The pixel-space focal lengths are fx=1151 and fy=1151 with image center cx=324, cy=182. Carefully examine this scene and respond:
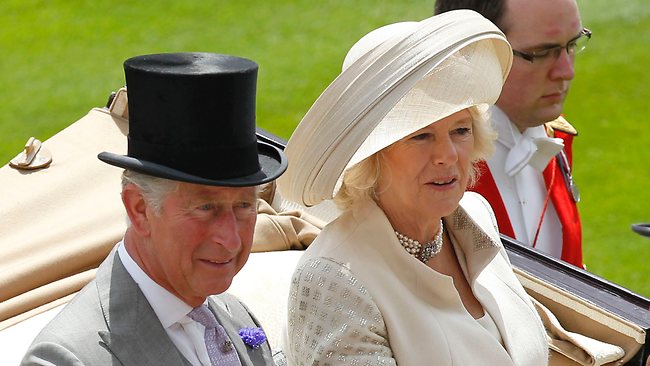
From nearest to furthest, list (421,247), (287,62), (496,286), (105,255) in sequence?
(421,247) < (496,286) < (105,255) < (287,62)

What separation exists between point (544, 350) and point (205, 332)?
109 centimetres

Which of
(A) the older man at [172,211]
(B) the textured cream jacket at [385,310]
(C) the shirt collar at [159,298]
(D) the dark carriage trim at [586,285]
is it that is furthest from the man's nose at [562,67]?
(C) the shirt collar at [159,298]

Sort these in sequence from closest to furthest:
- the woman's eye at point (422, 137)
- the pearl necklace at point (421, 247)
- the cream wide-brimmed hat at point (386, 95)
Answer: the cream wide-brimmed hat at point (386, 95) < the woman's eye at point (422, 137) < the pearl necklace at point (421, 247)

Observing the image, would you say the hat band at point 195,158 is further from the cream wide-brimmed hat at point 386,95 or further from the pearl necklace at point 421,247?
the pearl necklace at point 421,247

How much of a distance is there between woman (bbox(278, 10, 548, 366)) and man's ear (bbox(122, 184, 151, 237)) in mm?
555

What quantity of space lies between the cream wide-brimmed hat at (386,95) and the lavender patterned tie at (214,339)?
1.60 feet

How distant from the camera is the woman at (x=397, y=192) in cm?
288

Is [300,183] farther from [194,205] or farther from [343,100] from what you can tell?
[194,205]

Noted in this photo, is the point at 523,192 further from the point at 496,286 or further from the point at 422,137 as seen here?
the point at 422,137

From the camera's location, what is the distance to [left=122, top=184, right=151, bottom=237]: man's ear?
8.18 ft

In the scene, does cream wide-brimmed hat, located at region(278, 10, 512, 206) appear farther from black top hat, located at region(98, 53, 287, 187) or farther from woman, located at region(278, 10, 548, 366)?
black top hat, located at region(98, 53, 287, 187)

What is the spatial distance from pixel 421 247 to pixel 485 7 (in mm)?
1321

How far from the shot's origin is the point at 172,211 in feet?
8.08

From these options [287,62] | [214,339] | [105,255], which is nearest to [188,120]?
[214,339]
